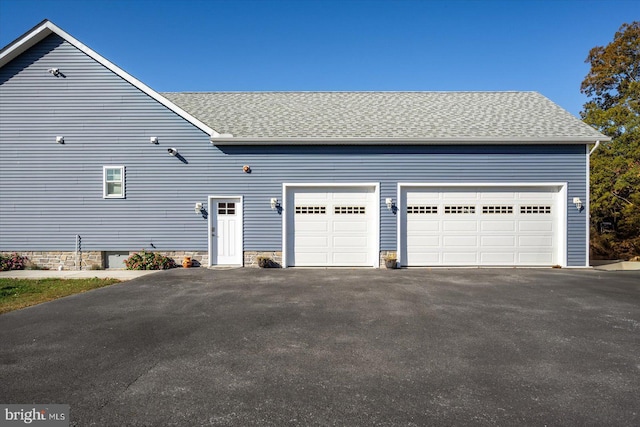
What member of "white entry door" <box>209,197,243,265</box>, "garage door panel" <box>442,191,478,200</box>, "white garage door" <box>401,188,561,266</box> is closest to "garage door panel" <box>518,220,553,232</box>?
"white garage door" <box>401,188,561,266</box>

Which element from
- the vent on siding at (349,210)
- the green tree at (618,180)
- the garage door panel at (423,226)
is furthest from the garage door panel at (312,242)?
the green tree at (618,180)

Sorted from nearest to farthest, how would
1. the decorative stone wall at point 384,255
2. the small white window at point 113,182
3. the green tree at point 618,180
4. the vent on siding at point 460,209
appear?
the decorative stone wall at point 384,255, the vent on siding at point 460,209, the small white window at point 113,182, the green tree at point 618,180

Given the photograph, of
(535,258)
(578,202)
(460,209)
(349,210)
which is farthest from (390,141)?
(578,202)

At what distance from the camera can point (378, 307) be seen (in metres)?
6.45

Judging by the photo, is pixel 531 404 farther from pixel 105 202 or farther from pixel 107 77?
pixel 107 77

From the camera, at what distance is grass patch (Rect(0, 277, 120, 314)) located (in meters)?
6.91

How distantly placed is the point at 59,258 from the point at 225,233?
5887 mm

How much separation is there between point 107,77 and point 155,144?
9.54 feet

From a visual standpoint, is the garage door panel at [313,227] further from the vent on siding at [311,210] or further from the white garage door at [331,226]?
the vent on siding at [311,210]

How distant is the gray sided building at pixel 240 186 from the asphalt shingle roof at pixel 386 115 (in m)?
0.24

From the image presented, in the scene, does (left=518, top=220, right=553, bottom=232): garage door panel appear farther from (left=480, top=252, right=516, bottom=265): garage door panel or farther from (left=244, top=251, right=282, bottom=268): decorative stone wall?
(left=244, top=251, right=282, bottom=268): decorative stone wall

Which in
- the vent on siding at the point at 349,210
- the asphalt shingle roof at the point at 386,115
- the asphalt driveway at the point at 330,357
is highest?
the asphalt shingle roof at the point at 386,115

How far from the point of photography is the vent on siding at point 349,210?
11383 millimetres

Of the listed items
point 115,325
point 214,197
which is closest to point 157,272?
point 214,197
